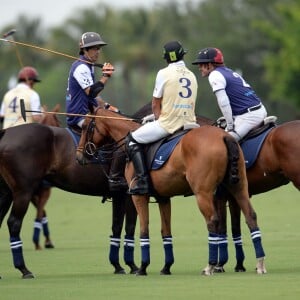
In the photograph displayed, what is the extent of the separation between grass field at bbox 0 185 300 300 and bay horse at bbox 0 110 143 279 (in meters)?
0.49

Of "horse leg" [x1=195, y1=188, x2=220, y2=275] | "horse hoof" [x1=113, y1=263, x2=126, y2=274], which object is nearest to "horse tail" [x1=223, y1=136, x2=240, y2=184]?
"horse leg" [x1=195, y1=188, x2=220, y2=275]

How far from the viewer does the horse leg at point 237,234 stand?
55.3ft

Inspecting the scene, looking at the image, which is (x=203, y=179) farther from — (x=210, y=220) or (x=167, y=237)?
(x=167, y=237)

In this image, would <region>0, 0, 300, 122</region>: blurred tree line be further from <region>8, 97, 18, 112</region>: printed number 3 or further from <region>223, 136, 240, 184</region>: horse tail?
<region>223, 136, 240, 184</region>: horse tail

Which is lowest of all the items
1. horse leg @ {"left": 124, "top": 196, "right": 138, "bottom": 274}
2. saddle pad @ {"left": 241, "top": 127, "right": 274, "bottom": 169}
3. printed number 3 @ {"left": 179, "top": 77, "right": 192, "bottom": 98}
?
horse leg @ {"left": 124, "top": 196, "right": 138, "bottom": 274}

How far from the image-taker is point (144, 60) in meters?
92.8

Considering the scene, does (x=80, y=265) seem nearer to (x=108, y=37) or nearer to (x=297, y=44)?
(x=297, y=44)

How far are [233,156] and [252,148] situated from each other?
1.84 metres

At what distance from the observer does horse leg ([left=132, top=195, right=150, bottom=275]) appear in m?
16.4

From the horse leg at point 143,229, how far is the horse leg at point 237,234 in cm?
122

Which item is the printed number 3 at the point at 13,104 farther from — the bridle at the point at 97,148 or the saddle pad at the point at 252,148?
the saddle pad at the point at 252,148

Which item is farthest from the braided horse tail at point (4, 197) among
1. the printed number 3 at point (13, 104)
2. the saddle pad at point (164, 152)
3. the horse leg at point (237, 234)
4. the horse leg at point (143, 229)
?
the printed number 3 at point (13, 104)

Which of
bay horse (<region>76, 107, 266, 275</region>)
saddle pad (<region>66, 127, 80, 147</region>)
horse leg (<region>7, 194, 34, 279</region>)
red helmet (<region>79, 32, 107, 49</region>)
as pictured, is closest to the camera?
bay horse (<region>76, 107, 266, 275</region>)

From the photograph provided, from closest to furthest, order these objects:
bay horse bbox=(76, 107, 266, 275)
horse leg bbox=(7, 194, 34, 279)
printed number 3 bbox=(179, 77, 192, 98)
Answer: bay horse bbox=(76, 107, 266, 275) → printed number 3 bbox=(179, 77, 192, 98) → horse leg bbox=(7, 194, 34, 279)
